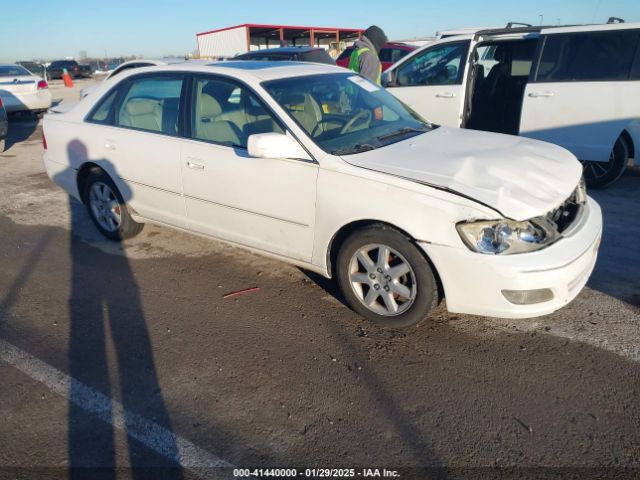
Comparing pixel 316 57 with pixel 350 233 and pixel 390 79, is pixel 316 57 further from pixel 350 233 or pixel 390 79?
pixel 350 233

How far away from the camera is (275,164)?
3.45m

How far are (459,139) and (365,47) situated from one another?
3.98 meters

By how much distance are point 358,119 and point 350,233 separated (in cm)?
110

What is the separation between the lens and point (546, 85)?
6094 millimetres

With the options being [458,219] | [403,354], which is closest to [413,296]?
[403,354]

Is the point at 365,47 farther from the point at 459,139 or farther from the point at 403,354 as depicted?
the point at 403,354

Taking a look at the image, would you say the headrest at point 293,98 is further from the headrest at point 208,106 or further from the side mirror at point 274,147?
the headrest at point 208,106

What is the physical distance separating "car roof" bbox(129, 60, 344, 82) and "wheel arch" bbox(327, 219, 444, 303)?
136 cm

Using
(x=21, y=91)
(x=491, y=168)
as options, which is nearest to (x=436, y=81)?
(x=491, y=168)

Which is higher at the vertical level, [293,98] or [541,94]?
[293,98]

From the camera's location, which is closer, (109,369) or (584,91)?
(109,369)

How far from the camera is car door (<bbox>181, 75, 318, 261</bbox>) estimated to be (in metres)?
3.42

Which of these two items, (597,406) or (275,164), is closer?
(597,406)

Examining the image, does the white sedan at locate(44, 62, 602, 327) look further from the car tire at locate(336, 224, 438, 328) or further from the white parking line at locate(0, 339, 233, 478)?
the white parking line at locate(0, 339, 233, 478)
